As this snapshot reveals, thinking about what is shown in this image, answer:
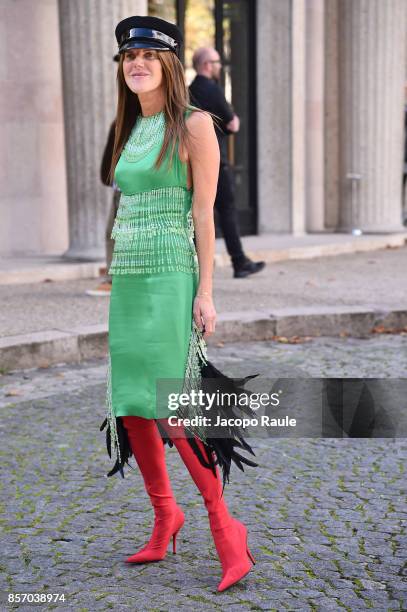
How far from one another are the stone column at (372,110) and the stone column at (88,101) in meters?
4.35

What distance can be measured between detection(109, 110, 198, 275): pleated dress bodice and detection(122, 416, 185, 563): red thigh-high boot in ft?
1.59

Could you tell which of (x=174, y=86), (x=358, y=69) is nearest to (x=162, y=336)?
(x=174, y=86)

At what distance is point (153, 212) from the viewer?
10.0 feet

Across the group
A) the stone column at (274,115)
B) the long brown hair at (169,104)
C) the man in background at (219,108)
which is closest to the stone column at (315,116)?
the stone column at (274,115)

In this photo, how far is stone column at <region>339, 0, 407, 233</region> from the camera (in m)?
A: 13.9

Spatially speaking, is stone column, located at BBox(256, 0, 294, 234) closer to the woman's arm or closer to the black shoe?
the black shoe

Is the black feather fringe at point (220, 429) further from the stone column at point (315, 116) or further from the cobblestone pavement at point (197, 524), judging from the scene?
the stone column at point (315, 116)

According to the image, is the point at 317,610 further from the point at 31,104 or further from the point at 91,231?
the point at 31,104

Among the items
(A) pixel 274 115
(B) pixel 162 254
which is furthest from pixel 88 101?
(B) pixel 162 254

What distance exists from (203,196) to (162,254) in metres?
0.21

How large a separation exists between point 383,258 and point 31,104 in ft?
14.1

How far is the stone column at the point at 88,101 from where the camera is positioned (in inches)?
404

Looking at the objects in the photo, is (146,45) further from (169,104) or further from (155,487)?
(155,487)

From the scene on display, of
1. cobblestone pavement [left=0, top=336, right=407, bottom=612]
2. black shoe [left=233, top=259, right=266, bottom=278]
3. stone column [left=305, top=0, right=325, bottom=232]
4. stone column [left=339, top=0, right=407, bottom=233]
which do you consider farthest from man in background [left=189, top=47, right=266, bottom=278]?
stone column [left=305, top=0, right=325, bottom=232]
